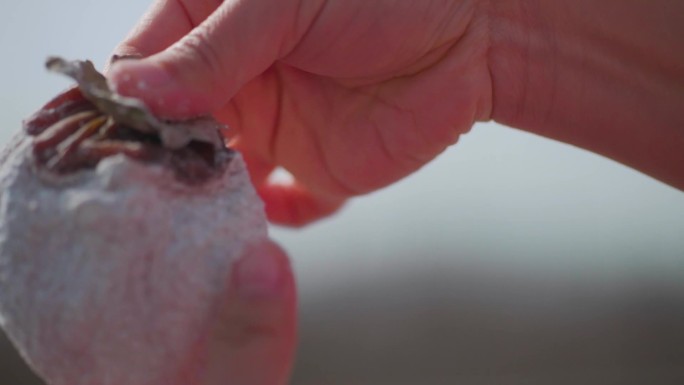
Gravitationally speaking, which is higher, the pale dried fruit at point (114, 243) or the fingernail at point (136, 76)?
the fingernail at point (136, 76)

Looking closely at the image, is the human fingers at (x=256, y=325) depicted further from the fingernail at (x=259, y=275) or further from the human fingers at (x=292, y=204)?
the human fingers at (x=292, y=204)

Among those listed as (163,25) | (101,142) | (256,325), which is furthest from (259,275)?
(163,25)

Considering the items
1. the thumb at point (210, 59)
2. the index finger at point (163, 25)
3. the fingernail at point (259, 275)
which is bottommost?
the fingernail at point (259, 275)

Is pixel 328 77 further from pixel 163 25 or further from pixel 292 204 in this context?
pixel 292 204

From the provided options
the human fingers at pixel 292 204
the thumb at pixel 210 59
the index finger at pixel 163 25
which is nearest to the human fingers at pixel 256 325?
the thumb at pixel 210 59

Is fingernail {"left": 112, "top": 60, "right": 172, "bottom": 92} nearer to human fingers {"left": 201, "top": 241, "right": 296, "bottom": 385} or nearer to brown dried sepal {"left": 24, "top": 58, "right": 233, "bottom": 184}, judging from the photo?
brown dried sepal {"left": 24, "top": 58, "right": 233, "bottom": 184}
